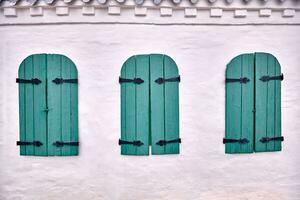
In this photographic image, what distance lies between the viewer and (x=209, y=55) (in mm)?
6836

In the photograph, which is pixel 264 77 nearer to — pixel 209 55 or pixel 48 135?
pixel 209 55

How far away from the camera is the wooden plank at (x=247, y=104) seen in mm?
6797

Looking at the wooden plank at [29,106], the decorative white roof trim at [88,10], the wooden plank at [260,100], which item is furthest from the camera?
the wooden plank at [260,100]

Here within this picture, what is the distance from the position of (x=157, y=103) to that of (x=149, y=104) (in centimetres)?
13

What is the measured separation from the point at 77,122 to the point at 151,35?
180 cm

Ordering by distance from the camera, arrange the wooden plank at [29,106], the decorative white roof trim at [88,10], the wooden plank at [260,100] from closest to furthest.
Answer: the decorative white roof trim at [88,10] → the wooden plank at [29,106] → the wooden plank at [260,100]

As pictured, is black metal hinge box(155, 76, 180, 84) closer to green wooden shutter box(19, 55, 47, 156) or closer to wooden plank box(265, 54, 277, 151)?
wooden plank box(265, 54, 277, 151)

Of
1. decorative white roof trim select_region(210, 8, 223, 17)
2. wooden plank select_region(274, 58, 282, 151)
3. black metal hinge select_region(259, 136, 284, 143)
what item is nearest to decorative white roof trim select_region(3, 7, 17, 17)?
decorative white roof trim select_region(210, 8, 223, 17)

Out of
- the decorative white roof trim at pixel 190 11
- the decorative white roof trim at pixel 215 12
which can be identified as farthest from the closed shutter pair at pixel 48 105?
the decorative white roof trim at pixel 215 12

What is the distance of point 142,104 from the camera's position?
21.9 feet

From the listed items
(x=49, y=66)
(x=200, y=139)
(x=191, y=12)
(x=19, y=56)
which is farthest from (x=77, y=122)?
(x=191, y=12)

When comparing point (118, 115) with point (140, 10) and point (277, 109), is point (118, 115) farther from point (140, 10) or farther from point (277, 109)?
point (277, 109)

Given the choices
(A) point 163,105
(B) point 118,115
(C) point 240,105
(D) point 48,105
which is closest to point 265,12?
(C) point 240,105

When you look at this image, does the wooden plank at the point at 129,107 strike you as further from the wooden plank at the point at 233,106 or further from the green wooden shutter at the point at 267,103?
the green wooden shutter at the point at 267,103
